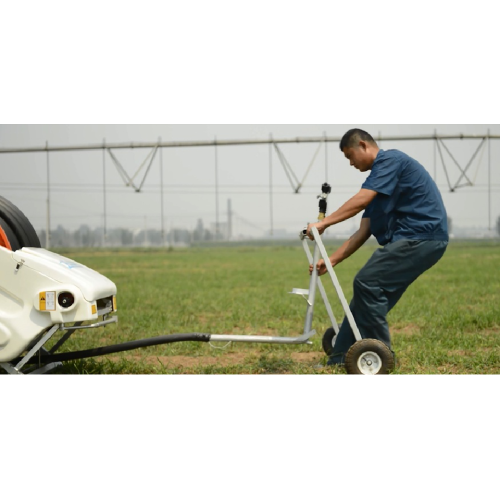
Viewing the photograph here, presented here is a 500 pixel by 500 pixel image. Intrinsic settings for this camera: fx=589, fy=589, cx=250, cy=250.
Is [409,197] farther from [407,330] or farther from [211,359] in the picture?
[407,330]

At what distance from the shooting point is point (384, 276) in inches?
162

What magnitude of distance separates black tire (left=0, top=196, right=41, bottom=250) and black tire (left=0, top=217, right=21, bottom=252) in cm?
3

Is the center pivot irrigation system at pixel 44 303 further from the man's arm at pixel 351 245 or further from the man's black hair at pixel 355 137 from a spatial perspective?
the man's black hair at pixel 355 137

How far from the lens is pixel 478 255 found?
1410cm

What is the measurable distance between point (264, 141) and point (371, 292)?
575 centimetres

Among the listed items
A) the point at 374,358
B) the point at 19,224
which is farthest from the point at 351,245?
the point at 19,224

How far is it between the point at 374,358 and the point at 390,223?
98 centimetres

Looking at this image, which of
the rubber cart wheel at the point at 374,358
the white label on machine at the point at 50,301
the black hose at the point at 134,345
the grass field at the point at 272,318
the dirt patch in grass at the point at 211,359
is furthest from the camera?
the dirt patch in grass at the point at 211,359

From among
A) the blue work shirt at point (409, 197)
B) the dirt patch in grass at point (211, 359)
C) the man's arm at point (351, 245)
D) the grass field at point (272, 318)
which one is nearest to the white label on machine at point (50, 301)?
the grass field at point (272, 318)

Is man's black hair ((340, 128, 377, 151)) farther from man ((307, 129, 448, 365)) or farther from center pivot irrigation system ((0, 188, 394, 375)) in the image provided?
center pivot irrigation system ((0, 188, 394, 375))

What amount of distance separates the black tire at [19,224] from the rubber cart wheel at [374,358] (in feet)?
7.75

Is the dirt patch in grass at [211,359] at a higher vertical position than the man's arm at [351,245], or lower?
lower

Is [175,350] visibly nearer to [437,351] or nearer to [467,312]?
[437,351]

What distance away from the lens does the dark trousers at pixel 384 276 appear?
4.12 meters
